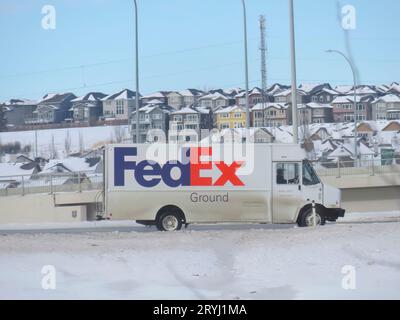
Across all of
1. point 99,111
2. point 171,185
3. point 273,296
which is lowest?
point 273,296

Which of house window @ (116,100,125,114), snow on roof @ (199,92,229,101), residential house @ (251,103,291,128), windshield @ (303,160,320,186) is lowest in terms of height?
windshield @ (303,160,320,186)

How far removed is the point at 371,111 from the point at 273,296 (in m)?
89.5

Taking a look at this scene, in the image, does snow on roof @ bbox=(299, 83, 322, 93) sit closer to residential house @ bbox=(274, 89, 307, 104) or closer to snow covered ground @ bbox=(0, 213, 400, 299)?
residential house @ bbox=(274, 89, 307, 104)

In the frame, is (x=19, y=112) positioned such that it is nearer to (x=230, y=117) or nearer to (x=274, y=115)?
(x=230, y=117)

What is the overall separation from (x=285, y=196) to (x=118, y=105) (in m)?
63.3

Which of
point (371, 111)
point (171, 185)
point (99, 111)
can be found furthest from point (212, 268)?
point (371, 111)

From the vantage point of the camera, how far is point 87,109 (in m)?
79.1

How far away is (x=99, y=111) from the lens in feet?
275

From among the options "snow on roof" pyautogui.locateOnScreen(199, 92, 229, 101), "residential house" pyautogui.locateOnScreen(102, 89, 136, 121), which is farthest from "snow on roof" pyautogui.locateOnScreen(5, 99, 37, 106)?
"snow on roof" pyautogui.locateOnScreen(199, 92, 229, 101)

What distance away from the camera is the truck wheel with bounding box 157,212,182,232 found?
19483mm

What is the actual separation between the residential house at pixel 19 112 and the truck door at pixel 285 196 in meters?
60.6

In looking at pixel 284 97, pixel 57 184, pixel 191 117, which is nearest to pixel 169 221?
pixel 57 184

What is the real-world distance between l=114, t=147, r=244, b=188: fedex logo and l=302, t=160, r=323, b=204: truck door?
186cm
